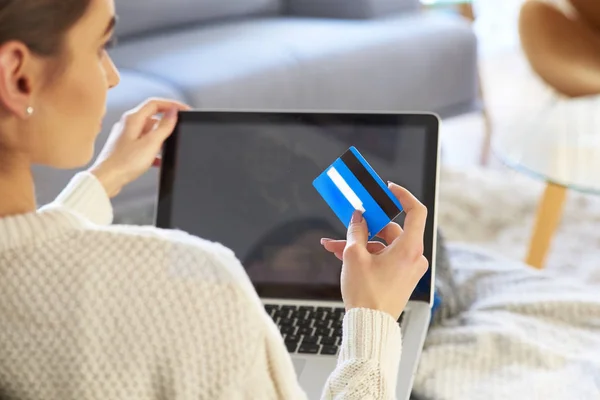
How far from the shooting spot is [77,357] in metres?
0.58

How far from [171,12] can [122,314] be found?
200 cm

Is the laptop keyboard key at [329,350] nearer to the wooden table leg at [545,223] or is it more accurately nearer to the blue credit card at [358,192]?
the blue credit card at [358,192]

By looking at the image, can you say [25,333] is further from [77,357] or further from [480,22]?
[480,22]

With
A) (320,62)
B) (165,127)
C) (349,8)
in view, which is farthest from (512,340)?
(349,8)

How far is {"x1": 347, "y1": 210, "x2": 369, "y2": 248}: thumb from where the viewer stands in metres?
0.75

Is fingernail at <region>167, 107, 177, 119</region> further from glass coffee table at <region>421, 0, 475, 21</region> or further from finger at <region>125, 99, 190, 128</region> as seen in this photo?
glass coffee table at <region>421, 0, 475, 21</region>

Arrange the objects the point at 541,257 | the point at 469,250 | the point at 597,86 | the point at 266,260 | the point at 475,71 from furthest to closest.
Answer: the point at 475,71, the point at 597,86, the point at 541,257, the point at 469,250, the point at 266,260

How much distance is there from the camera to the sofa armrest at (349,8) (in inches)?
105

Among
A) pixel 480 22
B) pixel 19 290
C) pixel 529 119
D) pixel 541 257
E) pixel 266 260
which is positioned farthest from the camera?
pixel 480 22

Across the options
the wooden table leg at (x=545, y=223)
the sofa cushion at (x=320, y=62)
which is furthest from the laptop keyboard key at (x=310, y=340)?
the sofa cushion at (x=320, y=62)

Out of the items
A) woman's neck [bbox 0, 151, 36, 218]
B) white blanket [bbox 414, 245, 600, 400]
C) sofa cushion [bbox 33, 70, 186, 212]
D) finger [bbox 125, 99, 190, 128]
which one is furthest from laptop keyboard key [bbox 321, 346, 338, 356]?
sofa cushion [bbox 33, 70, 186, 212]

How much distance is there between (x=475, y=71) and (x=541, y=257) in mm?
983

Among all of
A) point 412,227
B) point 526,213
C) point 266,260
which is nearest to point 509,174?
point 526,213

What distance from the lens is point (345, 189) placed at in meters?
0.80
